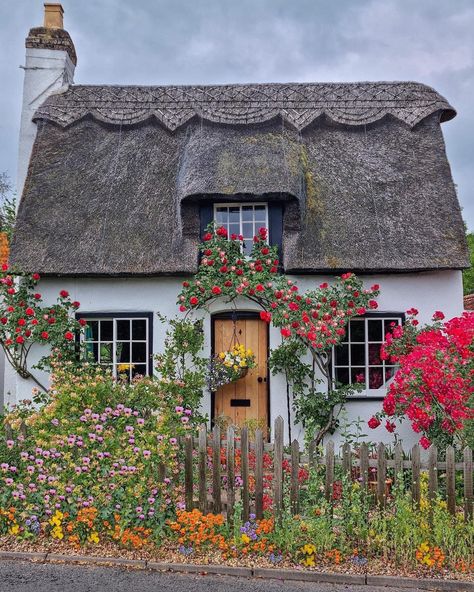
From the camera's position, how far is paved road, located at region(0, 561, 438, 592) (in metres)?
4.50

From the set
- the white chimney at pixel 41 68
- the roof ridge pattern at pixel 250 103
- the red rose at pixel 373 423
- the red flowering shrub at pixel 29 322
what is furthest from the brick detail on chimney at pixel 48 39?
the red rose at pixel 373 423

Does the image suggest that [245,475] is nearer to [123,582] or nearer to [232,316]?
[123,582]

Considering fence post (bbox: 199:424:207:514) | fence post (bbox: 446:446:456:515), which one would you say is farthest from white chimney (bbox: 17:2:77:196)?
fence post (bbox: 446:446:456:515)

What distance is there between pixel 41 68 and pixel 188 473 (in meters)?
8.95

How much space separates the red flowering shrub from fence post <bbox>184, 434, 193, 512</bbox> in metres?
3.90

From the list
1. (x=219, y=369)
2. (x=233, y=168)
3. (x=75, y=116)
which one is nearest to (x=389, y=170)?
(x=233, y=168)

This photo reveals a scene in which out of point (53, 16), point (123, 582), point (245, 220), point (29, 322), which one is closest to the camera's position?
point (123, 582)

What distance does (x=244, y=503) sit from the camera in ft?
17.5

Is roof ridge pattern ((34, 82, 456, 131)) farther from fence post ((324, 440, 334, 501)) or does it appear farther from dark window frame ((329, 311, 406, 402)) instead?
fence post ((324, 440, 334, 501))

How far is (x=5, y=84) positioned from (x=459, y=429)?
12.3m

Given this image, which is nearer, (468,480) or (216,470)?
(468,480)

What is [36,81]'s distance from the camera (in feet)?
35.8

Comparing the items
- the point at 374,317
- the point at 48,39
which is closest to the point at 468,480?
the point at 374,317

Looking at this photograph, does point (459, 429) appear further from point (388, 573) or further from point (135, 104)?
point (135, 104)
